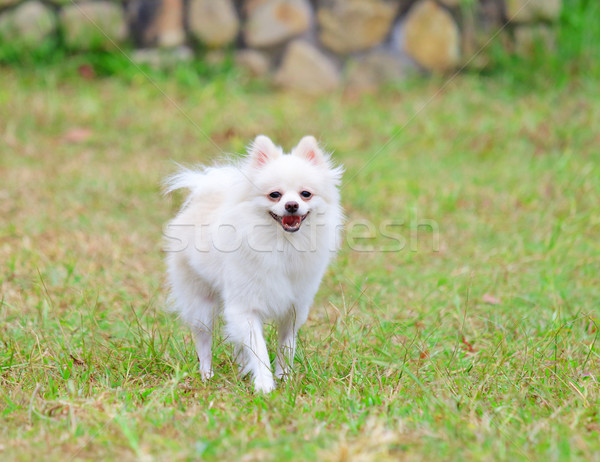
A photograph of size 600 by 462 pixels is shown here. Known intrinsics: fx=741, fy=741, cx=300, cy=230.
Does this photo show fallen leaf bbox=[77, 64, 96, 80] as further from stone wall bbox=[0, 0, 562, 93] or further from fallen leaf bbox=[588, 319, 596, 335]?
fallen leaf bbox=[588, 319, 596, 335]

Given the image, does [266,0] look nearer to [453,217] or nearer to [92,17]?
[92,17]

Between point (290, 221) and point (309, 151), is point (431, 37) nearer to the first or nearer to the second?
point (309, 151)

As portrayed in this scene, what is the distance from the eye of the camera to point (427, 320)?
369 cm

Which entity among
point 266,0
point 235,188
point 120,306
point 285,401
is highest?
point 266,0

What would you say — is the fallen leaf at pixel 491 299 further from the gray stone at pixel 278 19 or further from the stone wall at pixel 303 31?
the gray stone at pixel 278 19

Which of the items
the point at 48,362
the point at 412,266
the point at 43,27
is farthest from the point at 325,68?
the point at 48,362

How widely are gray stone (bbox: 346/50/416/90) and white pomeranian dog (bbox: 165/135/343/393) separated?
475 centimetres

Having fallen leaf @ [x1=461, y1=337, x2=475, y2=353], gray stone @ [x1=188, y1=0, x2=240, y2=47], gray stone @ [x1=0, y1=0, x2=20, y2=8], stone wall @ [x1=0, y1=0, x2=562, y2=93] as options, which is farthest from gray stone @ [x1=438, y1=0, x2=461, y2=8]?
fallen leaf @ [x1=461, y1=337, x2=475, y2=353]

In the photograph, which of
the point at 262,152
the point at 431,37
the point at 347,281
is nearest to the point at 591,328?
the point at 347,281

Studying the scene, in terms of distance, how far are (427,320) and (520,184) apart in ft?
8.41

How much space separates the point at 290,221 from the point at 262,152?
34cm

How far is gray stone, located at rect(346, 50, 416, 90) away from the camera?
775 centimetres

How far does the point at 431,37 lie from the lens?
300 inches

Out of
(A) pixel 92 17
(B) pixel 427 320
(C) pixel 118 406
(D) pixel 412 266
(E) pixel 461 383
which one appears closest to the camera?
(C) pixel 118 406
